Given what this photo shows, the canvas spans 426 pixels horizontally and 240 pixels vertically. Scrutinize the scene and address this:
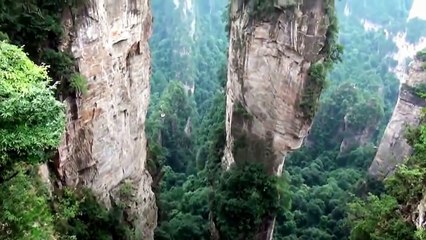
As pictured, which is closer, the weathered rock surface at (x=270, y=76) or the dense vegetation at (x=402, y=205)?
the dense vegetation at (x=402, y=205)

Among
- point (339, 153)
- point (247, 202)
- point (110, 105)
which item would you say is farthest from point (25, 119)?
point (339, 153)

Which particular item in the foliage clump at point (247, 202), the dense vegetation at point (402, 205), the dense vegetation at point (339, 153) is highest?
the dense vegetation at point (402, 205)

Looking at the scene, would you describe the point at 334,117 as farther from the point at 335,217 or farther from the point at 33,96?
the point at 33,96

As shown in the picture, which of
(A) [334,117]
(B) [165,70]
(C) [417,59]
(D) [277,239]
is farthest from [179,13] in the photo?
(D) [277,239]

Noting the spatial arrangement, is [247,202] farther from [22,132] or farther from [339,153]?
[339,153]

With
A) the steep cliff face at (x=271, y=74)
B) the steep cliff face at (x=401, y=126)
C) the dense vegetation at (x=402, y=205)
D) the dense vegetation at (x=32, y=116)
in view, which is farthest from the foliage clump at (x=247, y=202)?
the steep cliff face at (x=401, y=126)

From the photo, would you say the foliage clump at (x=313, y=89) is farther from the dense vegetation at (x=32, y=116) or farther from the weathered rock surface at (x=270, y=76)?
the dense vegetation at (x=32, y=116)
